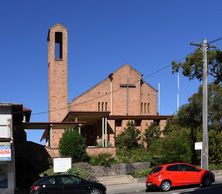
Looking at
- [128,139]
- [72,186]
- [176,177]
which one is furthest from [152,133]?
[72,186]

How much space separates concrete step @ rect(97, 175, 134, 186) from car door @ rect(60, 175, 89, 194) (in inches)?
434

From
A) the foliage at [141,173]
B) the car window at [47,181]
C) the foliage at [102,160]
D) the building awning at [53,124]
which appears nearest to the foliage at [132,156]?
the foliage at [102,160]

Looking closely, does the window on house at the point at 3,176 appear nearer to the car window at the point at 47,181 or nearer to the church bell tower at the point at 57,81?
the car window at the point at 47,181

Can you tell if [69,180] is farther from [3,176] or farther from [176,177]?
[3,176]

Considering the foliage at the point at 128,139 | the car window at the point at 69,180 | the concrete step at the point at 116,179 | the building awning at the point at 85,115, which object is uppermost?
the building awning at the point at 85,115

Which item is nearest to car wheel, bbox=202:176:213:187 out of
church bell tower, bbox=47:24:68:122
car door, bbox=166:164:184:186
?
car door, bbox=166:164:184:186

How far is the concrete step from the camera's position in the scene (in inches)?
1441

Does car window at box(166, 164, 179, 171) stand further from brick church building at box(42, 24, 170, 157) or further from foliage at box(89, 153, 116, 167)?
brick church building at box(42, 24, 170, 157)

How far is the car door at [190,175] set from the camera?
30.1m

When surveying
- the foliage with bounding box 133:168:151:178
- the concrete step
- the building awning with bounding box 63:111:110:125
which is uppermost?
the building awning with bounding box 63:111:110:125

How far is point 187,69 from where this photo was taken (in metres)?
48.7

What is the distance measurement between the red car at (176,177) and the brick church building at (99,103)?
15.0m

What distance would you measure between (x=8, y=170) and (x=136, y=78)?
41658mm

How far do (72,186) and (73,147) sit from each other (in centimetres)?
1663
